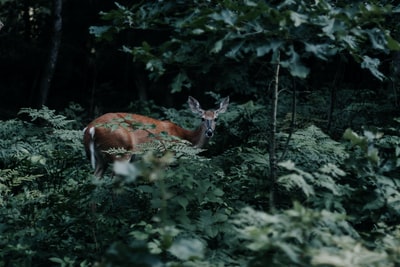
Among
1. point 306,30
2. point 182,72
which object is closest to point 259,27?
point 306,30

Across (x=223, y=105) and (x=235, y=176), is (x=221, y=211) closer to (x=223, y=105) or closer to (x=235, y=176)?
(x=235, y=176)

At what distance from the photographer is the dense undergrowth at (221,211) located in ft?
11.4

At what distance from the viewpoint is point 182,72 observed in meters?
4.51

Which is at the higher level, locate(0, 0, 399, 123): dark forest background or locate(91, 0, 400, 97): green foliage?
locate(91, 0, 400, 97): green foliage

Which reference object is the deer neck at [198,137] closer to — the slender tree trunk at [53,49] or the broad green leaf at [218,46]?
the slender tree trunk at [53,49]

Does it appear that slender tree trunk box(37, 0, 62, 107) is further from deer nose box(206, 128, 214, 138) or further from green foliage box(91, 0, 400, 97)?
green foliage box(91, 0, 400, 97)

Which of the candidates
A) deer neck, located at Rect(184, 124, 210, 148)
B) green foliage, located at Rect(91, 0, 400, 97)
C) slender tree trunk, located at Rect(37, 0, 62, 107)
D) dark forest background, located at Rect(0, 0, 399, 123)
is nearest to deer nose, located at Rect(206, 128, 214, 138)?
deer neck, located at Rect(184, 124, 210, 148)

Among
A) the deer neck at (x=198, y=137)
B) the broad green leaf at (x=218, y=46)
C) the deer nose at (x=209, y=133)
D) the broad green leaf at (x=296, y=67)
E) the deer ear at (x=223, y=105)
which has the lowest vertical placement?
the deer neck at (x=198, y=137)

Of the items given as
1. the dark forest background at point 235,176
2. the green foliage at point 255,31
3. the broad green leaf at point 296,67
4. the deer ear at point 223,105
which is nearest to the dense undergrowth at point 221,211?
the dark forest background at point 235,176

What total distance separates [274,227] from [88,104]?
46.4 feet

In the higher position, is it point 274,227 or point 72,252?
point 274,227

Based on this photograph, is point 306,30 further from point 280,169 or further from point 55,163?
point 55,163

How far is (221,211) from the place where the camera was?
473cm

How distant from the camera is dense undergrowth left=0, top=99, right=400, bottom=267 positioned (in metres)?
3.47
